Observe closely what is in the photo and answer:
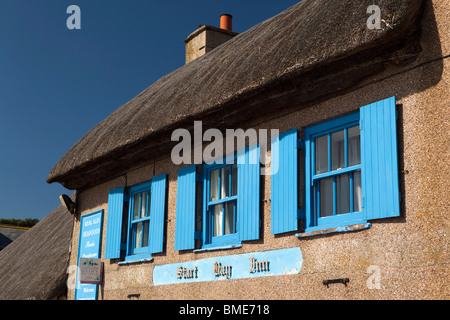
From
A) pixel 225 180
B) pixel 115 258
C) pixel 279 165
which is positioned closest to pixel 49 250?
pixel 115 258

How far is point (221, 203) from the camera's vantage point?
7.67 meters

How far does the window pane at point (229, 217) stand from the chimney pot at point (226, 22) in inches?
328

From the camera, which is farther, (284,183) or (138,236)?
(138,236)

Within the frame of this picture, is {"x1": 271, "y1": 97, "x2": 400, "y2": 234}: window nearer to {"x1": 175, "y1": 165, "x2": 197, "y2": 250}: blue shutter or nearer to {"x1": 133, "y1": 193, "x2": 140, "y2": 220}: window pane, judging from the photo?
{"x1": 175, "y1": 165, "x2": 197, "y2": 250}: blue shutter

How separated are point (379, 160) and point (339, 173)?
0.60m

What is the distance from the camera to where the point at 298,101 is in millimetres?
6578

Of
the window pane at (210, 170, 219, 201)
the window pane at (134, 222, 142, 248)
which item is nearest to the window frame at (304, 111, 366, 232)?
the window pane at (210, 170, 219, 201)

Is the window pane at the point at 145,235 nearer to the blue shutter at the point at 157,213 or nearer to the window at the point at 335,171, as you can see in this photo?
the blue shutter at the point at 157,213

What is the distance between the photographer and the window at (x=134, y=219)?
8648 mm

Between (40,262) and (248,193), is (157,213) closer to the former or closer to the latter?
(248,193)

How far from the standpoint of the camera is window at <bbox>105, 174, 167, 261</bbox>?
8648mm

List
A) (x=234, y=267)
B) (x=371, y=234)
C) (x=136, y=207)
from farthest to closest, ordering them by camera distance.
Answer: (x=136, y=207) → (x=234, y=267) → (x=371, y=234)

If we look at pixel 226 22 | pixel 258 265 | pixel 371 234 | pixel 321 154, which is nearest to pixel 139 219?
pixel 258 265
